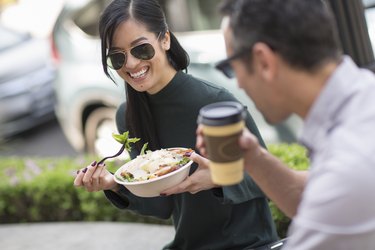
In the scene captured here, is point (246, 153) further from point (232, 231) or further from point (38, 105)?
point (38, 105)

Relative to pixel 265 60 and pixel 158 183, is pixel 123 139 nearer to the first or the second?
pixel 158 183

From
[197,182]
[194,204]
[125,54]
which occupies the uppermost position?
[125,54]

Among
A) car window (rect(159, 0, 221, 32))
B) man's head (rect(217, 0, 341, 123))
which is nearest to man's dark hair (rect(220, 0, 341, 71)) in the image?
man's head (rect(217, 0, 341, 123))

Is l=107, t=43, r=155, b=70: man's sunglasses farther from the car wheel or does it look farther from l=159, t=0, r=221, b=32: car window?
the car wheel

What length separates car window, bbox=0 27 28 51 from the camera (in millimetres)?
7605

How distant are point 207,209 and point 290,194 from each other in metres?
0.65

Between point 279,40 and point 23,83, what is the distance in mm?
6229

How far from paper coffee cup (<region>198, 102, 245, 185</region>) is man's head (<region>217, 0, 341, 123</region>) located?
10 centimetres

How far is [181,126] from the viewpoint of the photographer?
2486 mm

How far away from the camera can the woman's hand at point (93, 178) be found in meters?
2.25

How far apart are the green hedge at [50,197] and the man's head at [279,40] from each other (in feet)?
9.23

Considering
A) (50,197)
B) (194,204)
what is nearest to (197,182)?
(194,204)

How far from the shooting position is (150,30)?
2.43 metres

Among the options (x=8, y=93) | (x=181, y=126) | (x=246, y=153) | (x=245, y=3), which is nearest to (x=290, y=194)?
(x=246, y=153)
